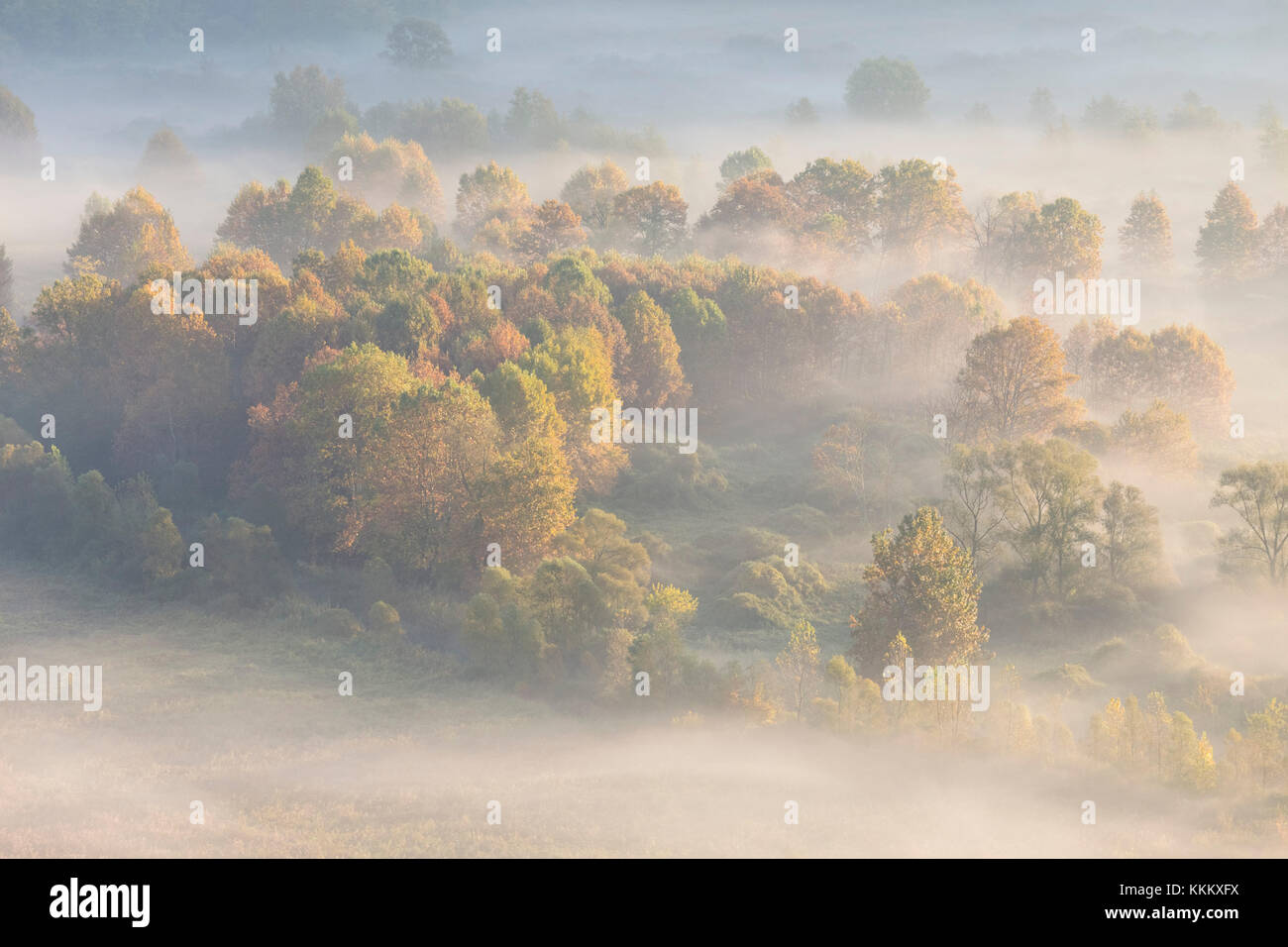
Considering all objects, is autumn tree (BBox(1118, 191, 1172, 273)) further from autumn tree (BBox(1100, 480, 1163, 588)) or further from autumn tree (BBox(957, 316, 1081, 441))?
autumn tree (BBox(1100, 480, 1163, 588))

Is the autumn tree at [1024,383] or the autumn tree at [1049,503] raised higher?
the autumn tree at [1024,383]

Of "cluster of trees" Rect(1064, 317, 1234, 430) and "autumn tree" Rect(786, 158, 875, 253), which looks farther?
"autumn tree" Rect(786, 158, 875, 253)

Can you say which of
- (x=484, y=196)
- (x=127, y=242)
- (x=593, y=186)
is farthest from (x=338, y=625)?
(x=593, y=186)

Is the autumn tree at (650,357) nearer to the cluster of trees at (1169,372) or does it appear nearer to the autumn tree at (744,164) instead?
the cluster of trees at (1169,372)

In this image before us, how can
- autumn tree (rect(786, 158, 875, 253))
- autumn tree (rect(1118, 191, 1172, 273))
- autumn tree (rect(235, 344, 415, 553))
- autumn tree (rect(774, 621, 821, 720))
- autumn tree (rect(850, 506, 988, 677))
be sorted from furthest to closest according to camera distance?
autumn tree (rect(1118, 191, 1172, 273)), autumn tree (rect(786, 158, 875, 253)), autumn tree (rect(235, 344, 415, 553)), autumn tree (rect(850, 506, 988, 677)), autumn tree (rect(774, 621, 821, 720))

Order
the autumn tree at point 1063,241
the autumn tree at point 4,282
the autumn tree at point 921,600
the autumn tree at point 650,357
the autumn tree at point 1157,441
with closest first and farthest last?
the autumn tree at point 921,600 < the autumn tree at point 1157,441 < the autumn tree at point 650,357 < the autumn tree at point 4,282 < the autumn tree at point 1063,241

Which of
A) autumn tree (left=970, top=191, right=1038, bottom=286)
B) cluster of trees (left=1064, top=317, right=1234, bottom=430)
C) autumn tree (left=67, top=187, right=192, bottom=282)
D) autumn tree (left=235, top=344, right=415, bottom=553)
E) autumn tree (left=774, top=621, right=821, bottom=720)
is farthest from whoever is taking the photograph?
autumn tree (left=970, top=191, right=1038, bottom=286)

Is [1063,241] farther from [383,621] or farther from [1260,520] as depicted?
[383,621]

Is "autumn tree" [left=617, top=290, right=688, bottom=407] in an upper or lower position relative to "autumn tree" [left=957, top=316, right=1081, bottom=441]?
upper

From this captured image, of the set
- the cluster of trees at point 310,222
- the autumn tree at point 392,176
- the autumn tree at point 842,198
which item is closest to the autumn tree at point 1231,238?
the autumn tree at point 842,198

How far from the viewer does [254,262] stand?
100 metres

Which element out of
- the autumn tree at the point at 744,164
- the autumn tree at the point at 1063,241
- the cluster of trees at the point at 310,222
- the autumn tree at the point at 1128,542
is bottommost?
the autumn tree at the point at 1128,542

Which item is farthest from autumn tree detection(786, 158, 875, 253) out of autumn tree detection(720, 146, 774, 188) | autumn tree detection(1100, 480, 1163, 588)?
autumn tree detection(1100, 480, 1163, 588)
